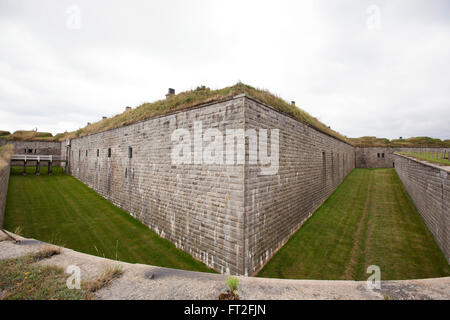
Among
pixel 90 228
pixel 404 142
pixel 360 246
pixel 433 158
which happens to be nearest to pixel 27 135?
pixel 90 228

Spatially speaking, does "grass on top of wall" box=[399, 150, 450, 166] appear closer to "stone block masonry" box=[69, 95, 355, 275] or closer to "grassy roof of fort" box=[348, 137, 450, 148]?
"stone block masonry" box=[69, 95, 355, 275]

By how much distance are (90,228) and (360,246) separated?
10852 mm

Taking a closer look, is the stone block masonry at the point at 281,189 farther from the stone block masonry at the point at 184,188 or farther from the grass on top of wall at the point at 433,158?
the grass on top of wall at the point at 433,158

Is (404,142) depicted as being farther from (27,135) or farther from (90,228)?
(27,135)

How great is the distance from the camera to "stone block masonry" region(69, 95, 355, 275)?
17.5ft

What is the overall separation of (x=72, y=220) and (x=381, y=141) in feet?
138

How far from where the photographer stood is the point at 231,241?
17.4 ft

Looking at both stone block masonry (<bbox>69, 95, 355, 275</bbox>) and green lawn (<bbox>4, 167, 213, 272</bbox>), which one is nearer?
stone block masonry (<bbox>69, 95, 355, 275</bbox>)

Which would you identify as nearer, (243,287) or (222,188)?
(243,287)

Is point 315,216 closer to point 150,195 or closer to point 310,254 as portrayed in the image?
point 310,254

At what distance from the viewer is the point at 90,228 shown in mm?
8383

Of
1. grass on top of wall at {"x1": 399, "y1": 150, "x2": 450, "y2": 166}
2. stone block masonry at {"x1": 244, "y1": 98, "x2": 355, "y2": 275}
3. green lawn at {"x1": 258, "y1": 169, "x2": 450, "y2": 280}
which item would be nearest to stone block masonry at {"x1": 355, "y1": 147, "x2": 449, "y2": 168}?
grass on top of wall at {"x1": 399, "y1": 150, "x2": 450, "y2": 166}

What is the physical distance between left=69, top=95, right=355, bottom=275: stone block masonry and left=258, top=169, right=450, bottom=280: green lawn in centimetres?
59
